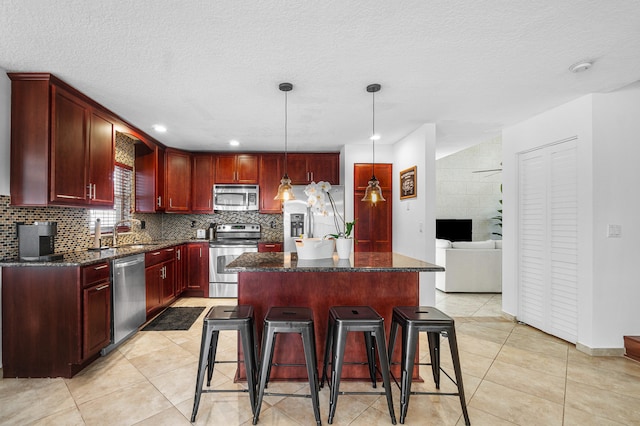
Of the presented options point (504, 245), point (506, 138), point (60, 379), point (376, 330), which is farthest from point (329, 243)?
point (506, 138)

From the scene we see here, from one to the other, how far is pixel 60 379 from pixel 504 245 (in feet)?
14.6

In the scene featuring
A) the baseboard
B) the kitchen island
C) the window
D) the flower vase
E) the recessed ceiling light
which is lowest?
the baseboard

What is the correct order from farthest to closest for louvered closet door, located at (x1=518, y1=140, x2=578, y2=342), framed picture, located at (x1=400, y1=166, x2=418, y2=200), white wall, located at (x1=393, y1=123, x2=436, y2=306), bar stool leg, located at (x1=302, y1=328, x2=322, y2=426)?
framed picture, located at (x1=400, y1=166, x2=418, y2=200)
white wall, located at (x1=393, y1=123, x2=436, y2=306)
louvered closet door, located at (x1=518, y1=140, x2=578, y2=342)
bar stool leg, located at (x1=302, y1=328, x2=322, y2=426)

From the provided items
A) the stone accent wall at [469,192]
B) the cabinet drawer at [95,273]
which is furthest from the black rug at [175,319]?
the stone accent wall at [469,192]

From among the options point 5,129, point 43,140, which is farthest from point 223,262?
point 5,129

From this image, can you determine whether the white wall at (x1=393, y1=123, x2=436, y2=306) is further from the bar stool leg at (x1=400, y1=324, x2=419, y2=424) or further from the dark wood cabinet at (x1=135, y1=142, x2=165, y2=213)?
the dark wood cabinet at (x1=135, y1=142, x2=165, y2=213)

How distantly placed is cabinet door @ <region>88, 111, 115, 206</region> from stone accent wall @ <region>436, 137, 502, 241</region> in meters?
6.18

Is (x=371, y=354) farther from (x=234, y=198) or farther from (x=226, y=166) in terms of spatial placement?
(x=226, y=166)

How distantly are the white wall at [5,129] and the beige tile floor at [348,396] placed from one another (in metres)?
1.50

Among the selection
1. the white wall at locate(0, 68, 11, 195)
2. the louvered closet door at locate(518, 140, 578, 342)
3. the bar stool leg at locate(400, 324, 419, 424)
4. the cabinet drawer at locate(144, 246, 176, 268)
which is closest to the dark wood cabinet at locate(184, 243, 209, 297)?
the cabinet drawer at locate(144, 246, 176, 268)

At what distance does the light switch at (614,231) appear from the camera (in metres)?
2.83

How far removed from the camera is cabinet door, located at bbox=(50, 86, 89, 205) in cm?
255

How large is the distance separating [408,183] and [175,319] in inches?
133

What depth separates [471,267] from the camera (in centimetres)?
496
